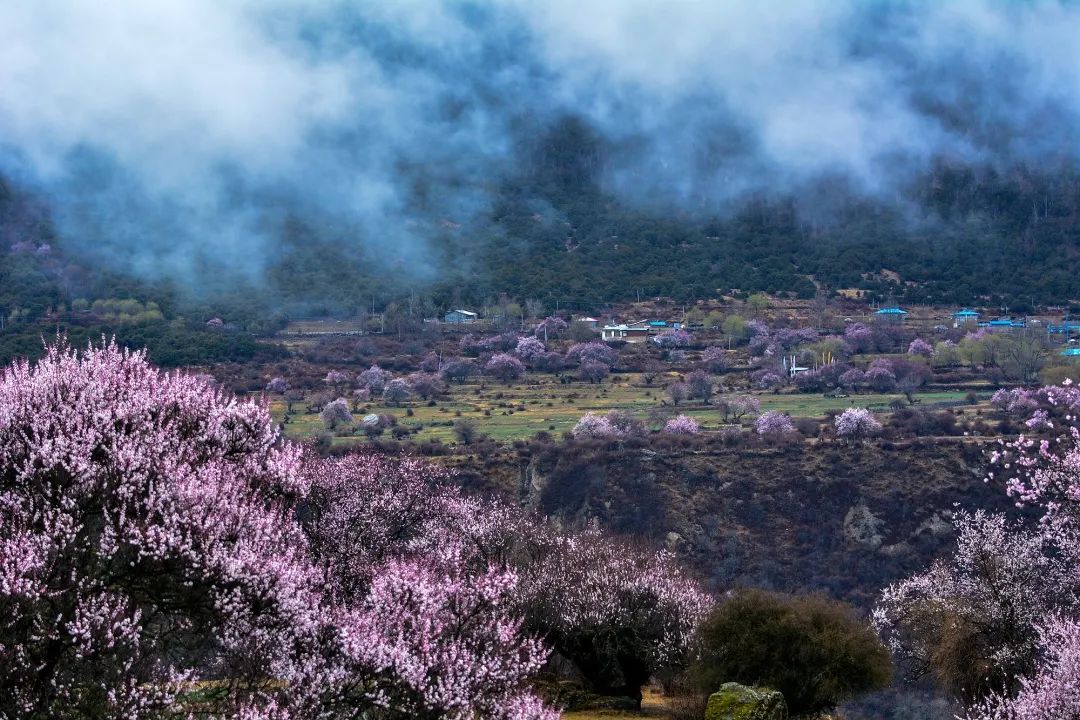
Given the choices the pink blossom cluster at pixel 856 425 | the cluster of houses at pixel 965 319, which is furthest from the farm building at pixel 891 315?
the pink blossom cluster at pixel 856 425

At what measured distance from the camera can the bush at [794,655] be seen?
18.8 m

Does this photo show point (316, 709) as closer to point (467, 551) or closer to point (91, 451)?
point (91, 451)

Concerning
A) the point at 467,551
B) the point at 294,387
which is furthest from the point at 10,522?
the point at 294,387

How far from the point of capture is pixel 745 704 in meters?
16.3

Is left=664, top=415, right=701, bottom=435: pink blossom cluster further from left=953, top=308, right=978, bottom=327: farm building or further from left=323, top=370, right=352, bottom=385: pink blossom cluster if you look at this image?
left=953, top=308, right=978, bottom=327: farm building

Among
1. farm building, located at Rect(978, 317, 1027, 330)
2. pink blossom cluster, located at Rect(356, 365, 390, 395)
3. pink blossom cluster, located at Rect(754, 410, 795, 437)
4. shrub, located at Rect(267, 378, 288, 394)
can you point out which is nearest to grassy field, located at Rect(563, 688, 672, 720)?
pink blossom cluster, located at Rect(754, 410, 795, 437)

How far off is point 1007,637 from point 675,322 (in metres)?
84.3

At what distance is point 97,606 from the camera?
11648 mm

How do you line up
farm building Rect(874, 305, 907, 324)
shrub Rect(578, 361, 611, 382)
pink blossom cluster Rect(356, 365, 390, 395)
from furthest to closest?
1. farm building Rect(874, 305, 907, 324)
2. shrub Rect(578, 361, 611, 382)
3. pink blossom cluster Rect(356, 365, 390, 395)

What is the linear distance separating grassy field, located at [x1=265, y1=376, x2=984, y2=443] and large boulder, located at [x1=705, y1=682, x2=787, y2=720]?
42937mm

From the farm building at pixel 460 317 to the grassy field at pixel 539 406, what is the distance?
21104 millimetres

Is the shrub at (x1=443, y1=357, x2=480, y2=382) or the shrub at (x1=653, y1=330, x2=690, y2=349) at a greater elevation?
the shrub at (x1=653, y1=330, x2=690, y2=349)

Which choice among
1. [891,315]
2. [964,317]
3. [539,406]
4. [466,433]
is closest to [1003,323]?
[964,317]

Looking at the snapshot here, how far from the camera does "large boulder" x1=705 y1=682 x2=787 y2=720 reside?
1616cm
